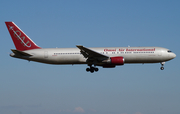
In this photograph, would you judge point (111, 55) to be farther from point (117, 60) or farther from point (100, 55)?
point (100, 55)

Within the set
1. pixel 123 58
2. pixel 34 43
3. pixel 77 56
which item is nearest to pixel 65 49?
pixel 77 56

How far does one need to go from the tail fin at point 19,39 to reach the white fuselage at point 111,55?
204cm

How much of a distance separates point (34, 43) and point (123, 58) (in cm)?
1593

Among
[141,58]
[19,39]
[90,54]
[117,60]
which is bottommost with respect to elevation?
[117,60]

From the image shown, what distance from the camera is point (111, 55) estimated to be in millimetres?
53344

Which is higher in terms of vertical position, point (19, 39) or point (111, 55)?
point (19, 39)

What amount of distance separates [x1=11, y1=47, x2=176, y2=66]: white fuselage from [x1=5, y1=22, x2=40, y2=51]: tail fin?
80.4 inches

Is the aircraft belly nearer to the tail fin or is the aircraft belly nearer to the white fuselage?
the white fuselage

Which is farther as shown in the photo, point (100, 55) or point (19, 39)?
point (19, 39)

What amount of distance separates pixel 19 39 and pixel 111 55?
53.5 ft

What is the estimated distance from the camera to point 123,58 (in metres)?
52.1

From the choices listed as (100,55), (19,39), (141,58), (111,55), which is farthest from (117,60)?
(19,39)

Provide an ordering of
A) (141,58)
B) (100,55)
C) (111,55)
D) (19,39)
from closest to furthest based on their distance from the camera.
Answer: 1. (100,55)
2. (141,58)
3. (111,55)
4. (19,39)

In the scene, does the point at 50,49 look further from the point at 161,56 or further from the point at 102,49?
the point at 161,56
